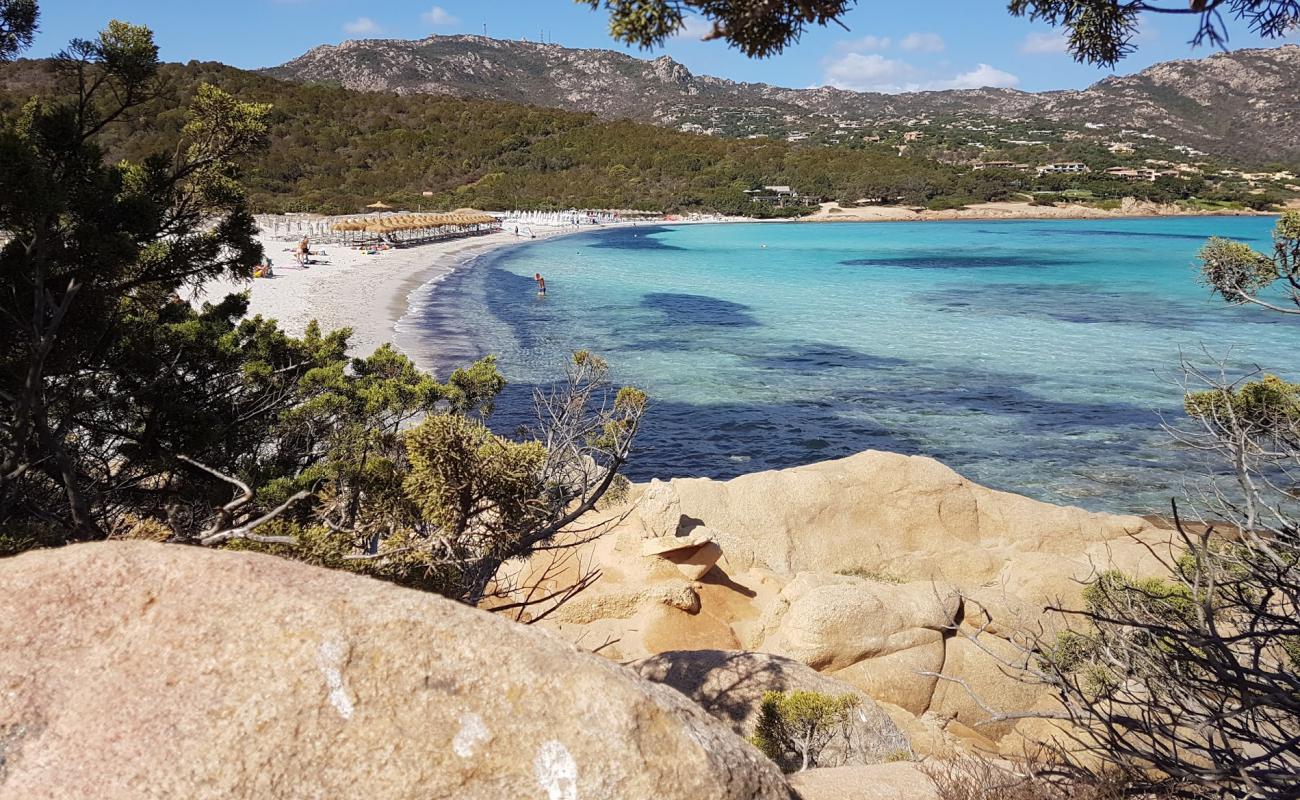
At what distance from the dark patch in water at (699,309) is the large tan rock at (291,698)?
34557mm

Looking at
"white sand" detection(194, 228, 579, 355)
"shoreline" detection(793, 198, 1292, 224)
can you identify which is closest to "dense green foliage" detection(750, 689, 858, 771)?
"white sand" detection(194, 228, 579, 355)

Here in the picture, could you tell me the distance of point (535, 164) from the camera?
4345 inches

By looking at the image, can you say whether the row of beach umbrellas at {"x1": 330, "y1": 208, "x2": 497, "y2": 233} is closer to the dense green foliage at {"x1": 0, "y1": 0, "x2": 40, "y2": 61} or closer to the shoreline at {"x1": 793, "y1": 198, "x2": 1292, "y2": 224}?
the dense green foliage at {"x1": 0, "y1": 0, "x2": 40, "y2": 61}

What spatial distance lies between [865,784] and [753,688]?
3.20 m

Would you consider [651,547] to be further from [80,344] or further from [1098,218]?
[1098,218]

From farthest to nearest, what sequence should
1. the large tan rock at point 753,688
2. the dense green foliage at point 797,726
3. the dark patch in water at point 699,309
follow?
1. the dark patch in water at point 699,309
2. the large tan rock at point 753,688
3. the dense green foliage at point 797,726

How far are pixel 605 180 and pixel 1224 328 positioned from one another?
8632 centimetres

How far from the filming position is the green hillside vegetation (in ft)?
309

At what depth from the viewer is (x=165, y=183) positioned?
26.1ft

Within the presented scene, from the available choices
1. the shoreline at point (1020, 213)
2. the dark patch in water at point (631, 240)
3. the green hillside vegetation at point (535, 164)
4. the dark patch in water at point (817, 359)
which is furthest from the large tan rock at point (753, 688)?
the shoreline at point (1020, 213)

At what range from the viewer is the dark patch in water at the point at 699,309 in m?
38.1

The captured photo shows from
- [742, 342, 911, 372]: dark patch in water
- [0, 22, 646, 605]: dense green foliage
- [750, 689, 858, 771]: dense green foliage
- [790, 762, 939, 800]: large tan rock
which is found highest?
[0, 22, 646, 605]: dense green foliage

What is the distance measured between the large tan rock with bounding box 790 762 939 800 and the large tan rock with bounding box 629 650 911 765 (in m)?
1.81

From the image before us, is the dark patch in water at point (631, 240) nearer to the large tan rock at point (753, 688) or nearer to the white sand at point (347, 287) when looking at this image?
the white sand at point (347, 287)
